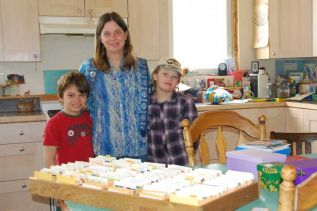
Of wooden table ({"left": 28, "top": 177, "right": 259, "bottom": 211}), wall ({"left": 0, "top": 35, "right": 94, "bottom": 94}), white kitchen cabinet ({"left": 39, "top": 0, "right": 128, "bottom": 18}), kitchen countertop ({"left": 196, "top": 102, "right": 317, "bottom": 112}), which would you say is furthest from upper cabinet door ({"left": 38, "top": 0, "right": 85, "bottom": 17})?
wooden table ({"left": 28, "top": 177, "right": 259, "bottom": 211})

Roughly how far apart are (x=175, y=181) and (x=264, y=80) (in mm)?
3087

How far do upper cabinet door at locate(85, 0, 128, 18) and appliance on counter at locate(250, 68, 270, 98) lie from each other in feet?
4.53

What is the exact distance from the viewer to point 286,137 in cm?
195

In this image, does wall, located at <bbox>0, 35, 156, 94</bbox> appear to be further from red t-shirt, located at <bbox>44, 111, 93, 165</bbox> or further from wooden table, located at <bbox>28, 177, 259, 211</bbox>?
wooden table, located at <bbox>28, 177, 259, 211</bbox>

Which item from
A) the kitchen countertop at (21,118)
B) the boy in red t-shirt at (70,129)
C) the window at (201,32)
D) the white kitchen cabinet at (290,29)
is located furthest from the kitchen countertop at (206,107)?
the boy in red t-shirt at (70,129)

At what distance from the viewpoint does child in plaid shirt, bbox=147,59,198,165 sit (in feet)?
6.89

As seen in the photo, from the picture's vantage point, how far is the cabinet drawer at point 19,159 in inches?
116

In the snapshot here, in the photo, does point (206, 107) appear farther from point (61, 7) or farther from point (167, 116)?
point (61, 7)

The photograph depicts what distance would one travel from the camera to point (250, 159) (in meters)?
1.38

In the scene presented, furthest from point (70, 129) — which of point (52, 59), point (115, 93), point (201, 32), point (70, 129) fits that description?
point (201, 32)

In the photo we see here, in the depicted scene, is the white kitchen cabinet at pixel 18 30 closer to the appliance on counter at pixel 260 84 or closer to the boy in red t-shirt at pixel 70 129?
the boy in red t-shirt at pixel 70 129

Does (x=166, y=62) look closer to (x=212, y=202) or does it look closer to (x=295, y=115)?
(x=212, y=202)

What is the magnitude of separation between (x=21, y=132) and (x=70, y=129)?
42.8 inches

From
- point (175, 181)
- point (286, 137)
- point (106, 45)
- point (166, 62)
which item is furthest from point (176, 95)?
point (175, 181)
